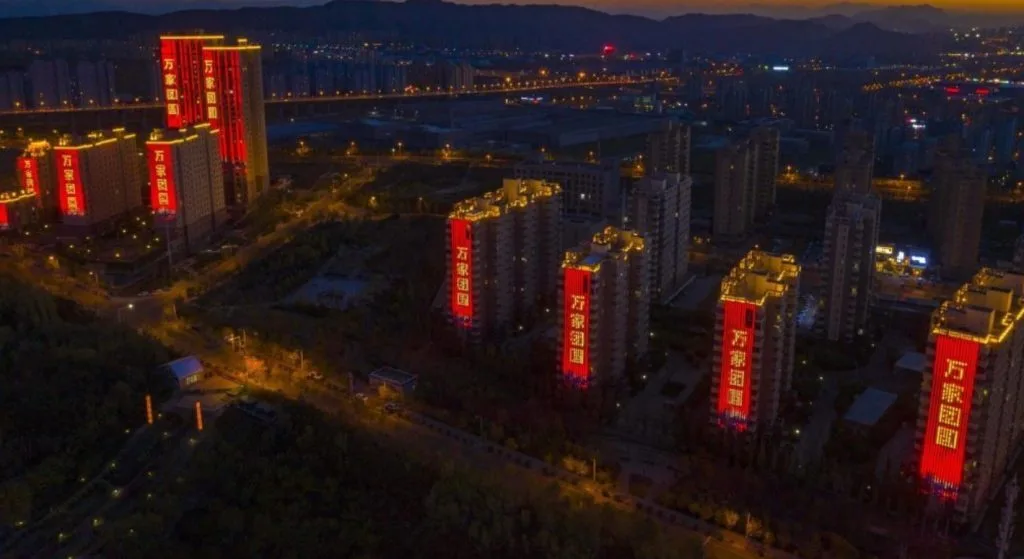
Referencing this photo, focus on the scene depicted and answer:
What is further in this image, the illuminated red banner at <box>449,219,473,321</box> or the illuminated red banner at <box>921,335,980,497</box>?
A: the illuminated red banner at <box>449,219,473,321</box>

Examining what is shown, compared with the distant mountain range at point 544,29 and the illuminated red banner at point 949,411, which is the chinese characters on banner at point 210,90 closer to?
the illuminated red banner at point 949,411

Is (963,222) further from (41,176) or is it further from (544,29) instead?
(544,29)

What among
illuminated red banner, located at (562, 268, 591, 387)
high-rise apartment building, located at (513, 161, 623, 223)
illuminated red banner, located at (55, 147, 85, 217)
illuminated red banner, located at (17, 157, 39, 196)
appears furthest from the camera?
high-rise apartment building, located at (513, 161, 623, 223)

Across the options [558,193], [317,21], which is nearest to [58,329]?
[558,193]

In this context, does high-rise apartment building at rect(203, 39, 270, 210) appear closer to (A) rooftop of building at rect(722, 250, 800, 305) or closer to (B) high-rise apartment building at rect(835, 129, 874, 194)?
(A) rooftop of building at rect(722, 250, 800, 305)

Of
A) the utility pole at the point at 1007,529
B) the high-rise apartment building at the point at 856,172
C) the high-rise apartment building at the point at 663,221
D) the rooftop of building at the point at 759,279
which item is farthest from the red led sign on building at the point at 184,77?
the utility pole at the point at 1007,529

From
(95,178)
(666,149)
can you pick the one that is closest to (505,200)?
(95,178)

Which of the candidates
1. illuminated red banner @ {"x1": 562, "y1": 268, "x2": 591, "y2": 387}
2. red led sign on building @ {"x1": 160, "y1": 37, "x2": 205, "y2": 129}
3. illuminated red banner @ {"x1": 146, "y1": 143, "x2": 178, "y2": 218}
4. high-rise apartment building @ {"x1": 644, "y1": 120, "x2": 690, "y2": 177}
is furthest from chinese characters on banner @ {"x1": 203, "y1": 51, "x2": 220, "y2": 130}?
illuminated red banner @ {"x1": 562, "y1": 268, "x2": 591, "y2": 387}
